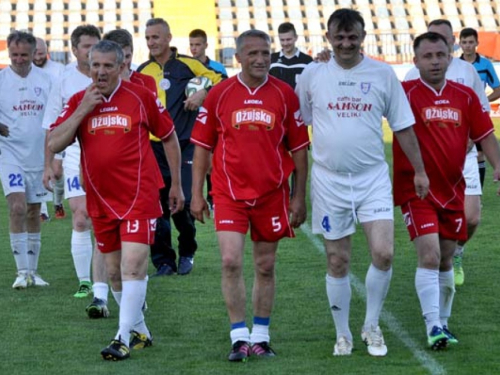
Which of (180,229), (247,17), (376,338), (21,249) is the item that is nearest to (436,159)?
(376,338)

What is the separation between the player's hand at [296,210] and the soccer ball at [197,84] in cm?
312

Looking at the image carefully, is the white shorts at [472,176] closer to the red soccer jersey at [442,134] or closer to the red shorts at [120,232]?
the red soccer jersey at [442,134]

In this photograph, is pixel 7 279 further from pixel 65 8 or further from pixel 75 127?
pixel 65 8

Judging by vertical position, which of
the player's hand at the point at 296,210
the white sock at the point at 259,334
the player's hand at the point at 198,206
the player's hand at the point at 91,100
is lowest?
the white sock at the point at 259,334

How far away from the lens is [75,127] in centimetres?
646

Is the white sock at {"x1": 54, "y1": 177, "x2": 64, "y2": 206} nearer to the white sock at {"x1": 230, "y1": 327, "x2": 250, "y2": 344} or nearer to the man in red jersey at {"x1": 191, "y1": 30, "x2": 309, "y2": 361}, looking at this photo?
the man in red jersey at {"x1": 191, "y1": 30, "x2": 309, "y2": 361}

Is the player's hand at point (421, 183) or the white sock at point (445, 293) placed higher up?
the player's hand at point (421, 183)

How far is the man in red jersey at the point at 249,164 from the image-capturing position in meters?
6.45

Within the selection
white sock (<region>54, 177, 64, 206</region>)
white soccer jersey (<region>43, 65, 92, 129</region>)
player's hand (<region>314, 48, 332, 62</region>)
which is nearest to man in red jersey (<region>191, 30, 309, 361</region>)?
player's hand (<region>314, 48, 332, 62</region>)

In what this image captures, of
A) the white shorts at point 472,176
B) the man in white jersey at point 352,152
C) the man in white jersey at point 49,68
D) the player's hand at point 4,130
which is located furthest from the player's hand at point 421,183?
the man in white jersey at point 49,68

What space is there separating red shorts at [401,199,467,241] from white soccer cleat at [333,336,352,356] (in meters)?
0.74

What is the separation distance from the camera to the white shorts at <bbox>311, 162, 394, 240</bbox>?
647 cm

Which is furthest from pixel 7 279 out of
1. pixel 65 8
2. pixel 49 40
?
pixel 65 8

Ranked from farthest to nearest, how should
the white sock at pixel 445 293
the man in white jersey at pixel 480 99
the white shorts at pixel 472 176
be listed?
the white shorts at pixel 472 176, the man in white jersey at pixel 480 99, the white sock at pixel 445 293
